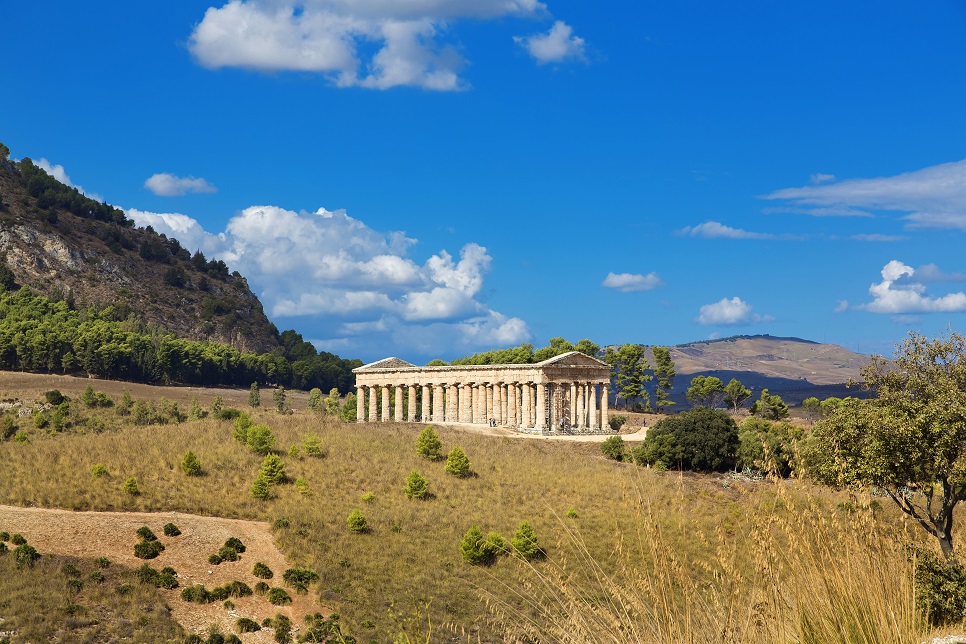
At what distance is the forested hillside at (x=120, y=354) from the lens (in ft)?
359

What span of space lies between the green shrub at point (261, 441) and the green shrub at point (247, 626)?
68.2ft

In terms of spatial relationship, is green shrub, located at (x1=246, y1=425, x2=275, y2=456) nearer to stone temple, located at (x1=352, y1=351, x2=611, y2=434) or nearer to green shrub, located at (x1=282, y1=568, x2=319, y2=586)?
green shrub, located at (x1=282, y1=568, x2=319, y2=586)

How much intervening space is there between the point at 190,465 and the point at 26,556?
13.7 metres

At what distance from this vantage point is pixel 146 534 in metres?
38.8

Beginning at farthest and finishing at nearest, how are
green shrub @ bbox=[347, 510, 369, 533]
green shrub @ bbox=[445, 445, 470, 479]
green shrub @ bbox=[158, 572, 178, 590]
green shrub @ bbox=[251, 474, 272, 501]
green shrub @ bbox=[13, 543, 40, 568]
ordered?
green shrub @ bbox=[445, 445, 470, 479] → green shrub @ bbox=[251, 474, 272, 501] → green shrub @ bbox=[347, 510, 369, 533] → green shrub @ bbox=[158, 572, 178, 590] → green shrub @ bbox=[13, 543, 40, 568]

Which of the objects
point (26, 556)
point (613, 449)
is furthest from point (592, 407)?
point (26, 556)

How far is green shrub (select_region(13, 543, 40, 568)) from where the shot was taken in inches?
1358

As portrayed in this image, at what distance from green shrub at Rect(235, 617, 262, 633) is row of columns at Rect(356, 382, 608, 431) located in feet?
148

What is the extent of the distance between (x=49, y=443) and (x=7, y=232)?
4973 inches

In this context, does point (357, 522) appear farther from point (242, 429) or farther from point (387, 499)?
point (242, 429)

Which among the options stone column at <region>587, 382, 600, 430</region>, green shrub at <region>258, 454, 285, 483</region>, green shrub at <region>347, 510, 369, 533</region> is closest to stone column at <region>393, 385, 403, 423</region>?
stone column at <region>587, 382, 600, 430</region>

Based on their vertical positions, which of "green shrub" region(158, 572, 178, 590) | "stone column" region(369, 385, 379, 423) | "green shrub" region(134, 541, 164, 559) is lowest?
"green shrub" region(158, 572, 178, 590)

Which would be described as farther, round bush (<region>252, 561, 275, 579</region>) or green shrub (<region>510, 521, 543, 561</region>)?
green shrub (<region>510, 521, 543, 561</region>)

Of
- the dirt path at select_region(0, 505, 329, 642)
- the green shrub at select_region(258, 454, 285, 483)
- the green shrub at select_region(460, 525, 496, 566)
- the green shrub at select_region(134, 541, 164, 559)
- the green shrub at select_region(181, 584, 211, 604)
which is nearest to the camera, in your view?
the dirt path at select_region(0, 505, 329, 642)
